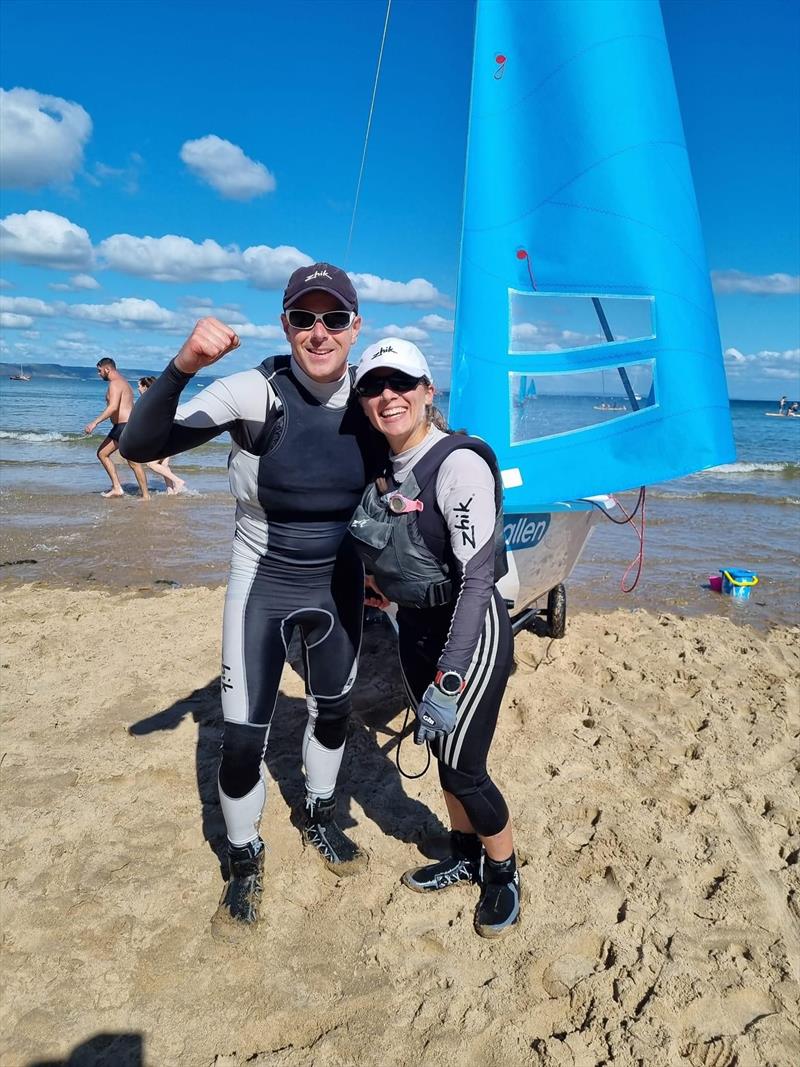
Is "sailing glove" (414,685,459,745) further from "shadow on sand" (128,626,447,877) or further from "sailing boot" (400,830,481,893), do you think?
"shadow on sand" (128,626,447,877)

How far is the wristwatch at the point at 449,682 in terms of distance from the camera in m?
1.87

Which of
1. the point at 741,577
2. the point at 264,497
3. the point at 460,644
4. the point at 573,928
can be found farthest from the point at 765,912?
the point at 741,577

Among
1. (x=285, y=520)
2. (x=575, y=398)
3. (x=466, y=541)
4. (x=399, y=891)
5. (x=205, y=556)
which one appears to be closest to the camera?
(x=466, y=541)

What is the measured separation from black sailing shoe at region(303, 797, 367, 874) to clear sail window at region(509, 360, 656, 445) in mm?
2635

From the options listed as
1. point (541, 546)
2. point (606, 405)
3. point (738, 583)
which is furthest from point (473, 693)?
point (738, 583)

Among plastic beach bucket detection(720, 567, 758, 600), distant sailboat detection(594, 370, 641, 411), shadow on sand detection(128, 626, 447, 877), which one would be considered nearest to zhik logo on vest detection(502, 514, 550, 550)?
distant sailboat detection(594, 370, 641, 411)

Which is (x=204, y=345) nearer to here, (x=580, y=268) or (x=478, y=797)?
(x=478, y=797)

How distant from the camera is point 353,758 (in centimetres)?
324

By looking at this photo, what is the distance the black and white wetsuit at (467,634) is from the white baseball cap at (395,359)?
199 mm

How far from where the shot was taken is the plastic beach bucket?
5914 millimetres

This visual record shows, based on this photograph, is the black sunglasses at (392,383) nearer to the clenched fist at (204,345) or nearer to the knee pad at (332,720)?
the clenched fist at (204,345)

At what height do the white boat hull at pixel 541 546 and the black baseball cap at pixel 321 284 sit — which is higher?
the black baseball cap at pixel 321 284

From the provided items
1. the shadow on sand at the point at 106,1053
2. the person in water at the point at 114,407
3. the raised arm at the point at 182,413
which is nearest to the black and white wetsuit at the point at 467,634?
→ the raised arm at the point at 182,413

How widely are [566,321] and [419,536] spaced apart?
9.82 feet
